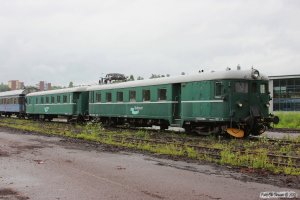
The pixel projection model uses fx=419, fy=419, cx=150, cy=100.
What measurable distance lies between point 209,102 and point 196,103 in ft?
3.10

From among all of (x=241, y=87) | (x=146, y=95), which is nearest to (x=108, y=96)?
(x=146, y=95)

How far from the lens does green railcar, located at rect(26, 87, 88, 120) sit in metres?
33.8

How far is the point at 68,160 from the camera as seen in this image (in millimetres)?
11922

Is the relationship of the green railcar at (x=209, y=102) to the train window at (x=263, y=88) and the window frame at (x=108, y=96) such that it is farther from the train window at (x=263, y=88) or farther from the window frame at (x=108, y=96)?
the window frame at (x=108, y=96)

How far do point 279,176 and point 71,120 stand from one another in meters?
27.9

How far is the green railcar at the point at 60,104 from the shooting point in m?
33.8

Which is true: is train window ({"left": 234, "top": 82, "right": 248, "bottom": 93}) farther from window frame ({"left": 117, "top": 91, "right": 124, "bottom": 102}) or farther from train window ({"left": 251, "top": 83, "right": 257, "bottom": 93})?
window frame ({"left": 117, "top": 91, "right": 124, "bottom": 102})

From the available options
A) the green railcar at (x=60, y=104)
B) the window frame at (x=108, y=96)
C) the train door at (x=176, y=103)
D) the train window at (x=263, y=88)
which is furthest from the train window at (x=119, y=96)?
the train window at (x=263, y=88)

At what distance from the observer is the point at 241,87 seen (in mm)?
18953

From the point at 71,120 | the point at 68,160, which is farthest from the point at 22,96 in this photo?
the point at 68,160

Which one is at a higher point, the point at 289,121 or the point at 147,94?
the point at 147,94

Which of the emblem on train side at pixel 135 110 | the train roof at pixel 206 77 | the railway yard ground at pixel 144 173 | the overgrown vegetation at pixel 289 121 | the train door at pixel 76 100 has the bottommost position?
the railway yard ground at pixel 144 173

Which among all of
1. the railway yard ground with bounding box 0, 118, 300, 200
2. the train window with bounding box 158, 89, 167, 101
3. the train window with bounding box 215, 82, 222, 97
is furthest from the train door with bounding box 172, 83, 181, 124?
the railway yard ground with bounding box 0, 118, 300, 200

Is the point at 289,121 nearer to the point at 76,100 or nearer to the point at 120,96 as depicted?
the point at 120,96
